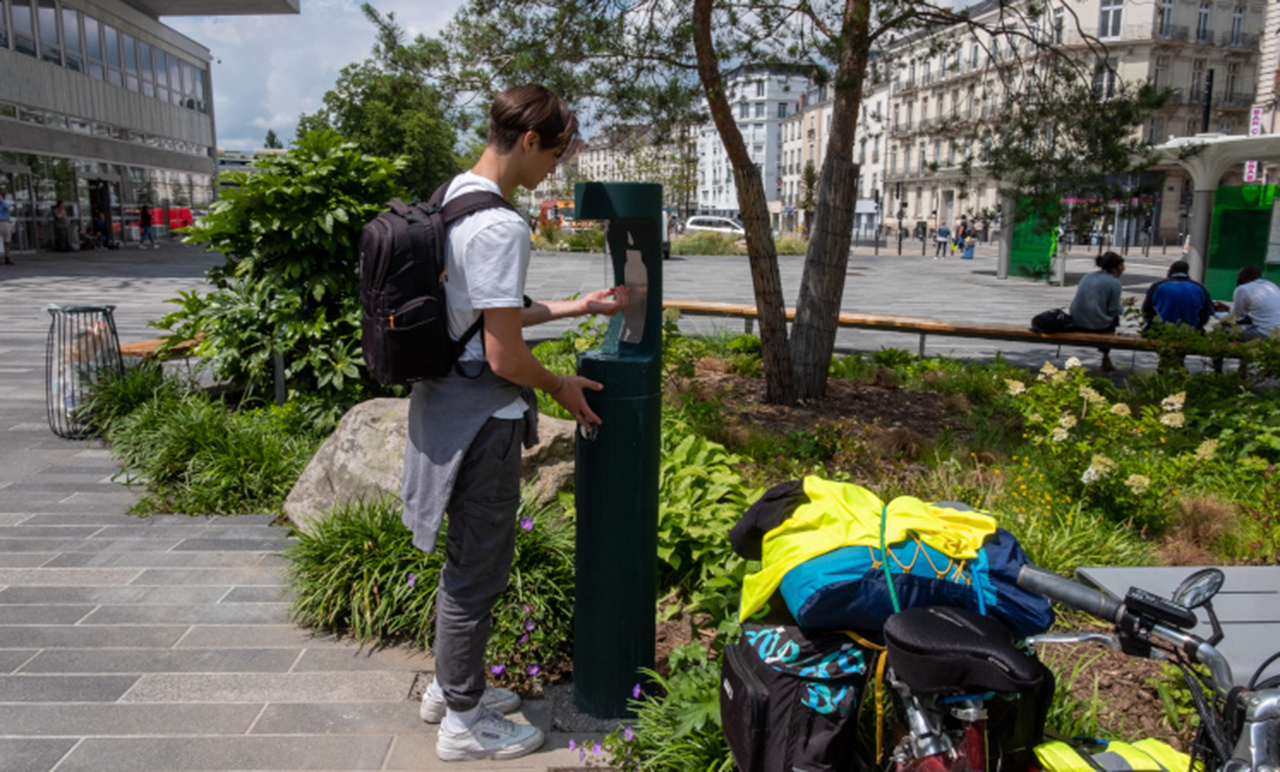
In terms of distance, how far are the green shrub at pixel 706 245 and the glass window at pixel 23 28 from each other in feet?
71.0

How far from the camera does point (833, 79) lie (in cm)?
616

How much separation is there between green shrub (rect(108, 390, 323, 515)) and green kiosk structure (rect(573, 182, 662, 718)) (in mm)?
2744

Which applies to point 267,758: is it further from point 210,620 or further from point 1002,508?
point 1002,508

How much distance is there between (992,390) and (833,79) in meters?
2.98

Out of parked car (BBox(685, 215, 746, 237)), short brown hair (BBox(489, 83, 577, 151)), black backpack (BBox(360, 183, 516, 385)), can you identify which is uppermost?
parked car (BBox(685, 215, 746, 237))

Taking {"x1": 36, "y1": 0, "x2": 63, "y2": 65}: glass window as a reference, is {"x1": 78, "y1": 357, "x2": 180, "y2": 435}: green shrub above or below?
below

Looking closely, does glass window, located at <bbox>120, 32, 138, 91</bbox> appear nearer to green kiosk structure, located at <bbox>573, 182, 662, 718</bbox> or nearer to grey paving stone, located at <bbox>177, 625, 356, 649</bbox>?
grey paving stone, located at <bbox>177, 625, 356, 649</bbox>

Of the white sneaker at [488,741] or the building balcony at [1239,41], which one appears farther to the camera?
the building balcony at [1239,41]

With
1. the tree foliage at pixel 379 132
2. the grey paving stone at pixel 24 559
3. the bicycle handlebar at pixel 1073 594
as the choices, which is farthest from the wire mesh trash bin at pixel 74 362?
the tree foliage at pixel 379 132

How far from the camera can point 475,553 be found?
2719mm

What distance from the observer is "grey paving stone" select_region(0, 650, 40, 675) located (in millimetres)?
3354

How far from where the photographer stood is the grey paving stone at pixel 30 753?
108 inches

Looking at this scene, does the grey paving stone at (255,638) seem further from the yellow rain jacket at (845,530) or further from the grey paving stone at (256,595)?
the yellow rain jacket at (845,530)

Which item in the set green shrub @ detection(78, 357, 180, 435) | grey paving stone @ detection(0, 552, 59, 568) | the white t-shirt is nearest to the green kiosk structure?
the white t-shirt
